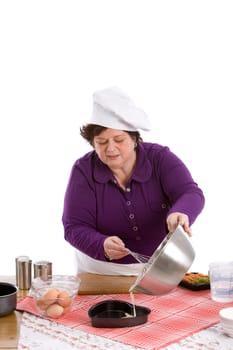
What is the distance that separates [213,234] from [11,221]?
4.60 ft

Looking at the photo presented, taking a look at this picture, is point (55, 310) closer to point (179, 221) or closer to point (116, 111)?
point (179, 221)

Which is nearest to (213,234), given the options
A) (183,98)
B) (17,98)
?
(183,98)

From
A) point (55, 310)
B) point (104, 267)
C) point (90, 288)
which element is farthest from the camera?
point (104, 267)

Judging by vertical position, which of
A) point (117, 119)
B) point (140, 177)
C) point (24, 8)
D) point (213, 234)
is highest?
point (24, 8)

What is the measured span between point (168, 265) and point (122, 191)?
81 cm

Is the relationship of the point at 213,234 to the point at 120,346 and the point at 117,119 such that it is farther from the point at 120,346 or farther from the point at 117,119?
the point at 120,346

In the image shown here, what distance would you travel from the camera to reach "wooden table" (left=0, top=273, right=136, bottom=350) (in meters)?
2.14

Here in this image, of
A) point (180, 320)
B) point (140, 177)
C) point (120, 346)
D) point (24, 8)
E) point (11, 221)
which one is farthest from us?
point (11, 221)

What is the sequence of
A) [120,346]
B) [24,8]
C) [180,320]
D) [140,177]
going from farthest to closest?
[24,8] < [140,177] < [180,320] < [120,346]

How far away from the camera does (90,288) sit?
2.54 meters

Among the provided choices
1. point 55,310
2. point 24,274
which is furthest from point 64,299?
point 24,274

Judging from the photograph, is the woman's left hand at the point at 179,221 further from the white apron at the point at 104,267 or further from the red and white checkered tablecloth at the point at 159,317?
the white apron at the point at 104,267

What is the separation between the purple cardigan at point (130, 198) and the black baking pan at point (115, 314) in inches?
20.1

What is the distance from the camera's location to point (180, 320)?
220 cm
